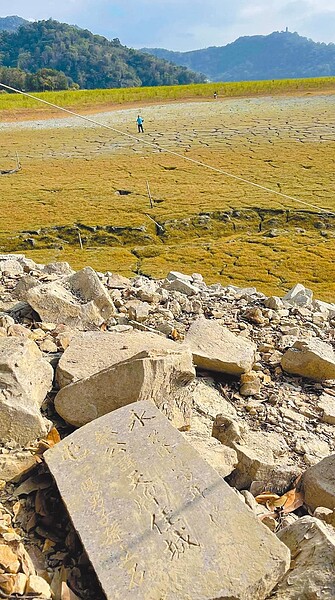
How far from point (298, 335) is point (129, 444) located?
2855mm

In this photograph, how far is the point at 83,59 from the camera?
93.9 metres

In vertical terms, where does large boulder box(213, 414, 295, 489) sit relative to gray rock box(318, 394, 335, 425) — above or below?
above

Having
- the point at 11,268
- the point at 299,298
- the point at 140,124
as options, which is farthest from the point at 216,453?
A: the point at 140,124

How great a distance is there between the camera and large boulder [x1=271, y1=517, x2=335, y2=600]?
7.25ft

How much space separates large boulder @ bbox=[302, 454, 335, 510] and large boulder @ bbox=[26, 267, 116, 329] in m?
2.29

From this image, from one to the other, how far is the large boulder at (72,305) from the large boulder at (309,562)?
2.69 meters

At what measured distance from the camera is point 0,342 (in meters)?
3.50

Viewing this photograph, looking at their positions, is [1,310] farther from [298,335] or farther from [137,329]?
[298,335]

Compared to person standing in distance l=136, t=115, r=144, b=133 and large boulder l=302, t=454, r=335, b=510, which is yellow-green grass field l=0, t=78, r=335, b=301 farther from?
large boulder l=302, t=454, r=335, b=510

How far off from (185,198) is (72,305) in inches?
422

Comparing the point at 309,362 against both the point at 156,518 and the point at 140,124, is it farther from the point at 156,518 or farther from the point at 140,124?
the point at 140,124

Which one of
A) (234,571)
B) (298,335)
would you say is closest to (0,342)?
(234,571)

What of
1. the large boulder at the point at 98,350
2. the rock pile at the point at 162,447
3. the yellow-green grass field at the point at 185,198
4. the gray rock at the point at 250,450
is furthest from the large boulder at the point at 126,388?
the yellow-green grass field at the point at 185,198

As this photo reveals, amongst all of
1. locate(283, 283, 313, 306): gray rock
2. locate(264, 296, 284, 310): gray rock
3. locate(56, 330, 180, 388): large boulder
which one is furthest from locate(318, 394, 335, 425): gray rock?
locate(283, 283, 313, 306): gray rock
